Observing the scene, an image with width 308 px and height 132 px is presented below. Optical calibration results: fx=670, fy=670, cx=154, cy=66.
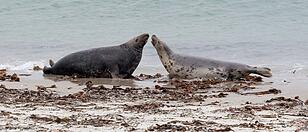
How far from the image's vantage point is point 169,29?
17359mm

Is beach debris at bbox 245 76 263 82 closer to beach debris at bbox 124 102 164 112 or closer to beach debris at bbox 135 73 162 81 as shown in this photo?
beach debris at bbox 135 73 162 81

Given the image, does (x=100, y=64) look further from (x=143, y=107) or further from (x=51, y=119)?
(x=51, y=119)

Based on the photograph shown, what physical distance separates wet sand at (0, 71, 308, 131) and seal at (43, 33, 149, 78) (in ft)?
1.28

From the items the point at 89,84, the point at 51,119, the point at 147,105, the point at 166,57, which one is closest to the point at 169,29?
the point at 166,57

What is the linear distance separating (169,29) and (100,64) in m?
7.85

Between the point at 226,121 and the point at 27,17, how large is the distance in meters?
15.9

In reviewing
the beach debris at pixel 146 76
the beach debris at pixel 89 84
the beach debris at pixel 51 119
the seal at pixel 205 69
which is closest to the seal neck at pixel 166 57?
the seal at pixel 205 69

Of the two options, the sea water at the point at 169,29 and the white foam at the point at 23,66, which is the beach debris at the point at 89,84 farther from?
the white foam at the point at 23,66

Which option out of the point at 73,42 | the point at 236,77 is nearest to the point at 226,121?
the point at 236,77

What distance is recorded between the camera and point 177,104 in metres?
6.53

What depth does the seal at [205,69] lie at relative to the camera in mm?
9383

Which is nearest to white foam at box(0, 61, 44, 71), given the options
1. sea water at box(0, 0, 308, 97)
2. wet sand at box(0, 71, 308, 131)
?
sea water at box(0, 0, 308, 97)

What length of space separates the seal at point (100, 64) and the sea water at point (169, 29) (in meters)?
0.52

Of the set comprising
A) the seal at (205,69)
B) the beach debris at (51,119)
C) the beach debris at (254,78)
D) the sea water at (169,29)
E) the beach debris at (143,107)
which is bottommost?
the beach debris at (51,119)
